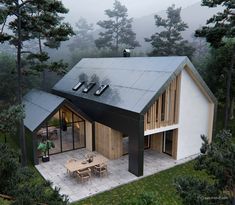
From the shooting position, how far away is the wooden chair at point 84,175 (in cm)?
1200

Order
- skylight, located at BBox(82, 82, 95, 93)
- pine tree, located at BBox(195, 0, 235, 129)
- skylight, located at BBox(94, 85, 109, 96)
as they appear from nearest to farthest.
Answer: pine tree, located at BBox(195, 0, 235, 129) < skylight, located at BBox(94, 85, 109, 96) < skylight, located at BBox(82, 82, 95, 93)

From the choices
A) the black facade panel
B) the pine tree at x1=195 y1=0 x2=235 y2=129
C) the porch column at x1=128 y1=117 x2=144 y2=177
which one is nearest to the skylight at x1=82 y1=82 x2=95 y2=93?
the black facade panel

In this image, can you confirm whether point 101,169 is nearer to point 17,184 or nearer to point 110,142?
point 110,142

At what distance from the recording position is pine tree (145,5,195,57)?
3294 centimetres

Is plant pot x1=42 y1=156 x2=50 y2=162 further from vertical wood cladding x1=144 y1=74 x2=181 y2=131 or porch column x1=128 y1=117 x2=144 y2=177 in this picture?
vertical wood cladding x1=144 y1=74 x2=181 y2=131

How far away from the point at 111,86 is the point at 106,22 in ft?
97.3

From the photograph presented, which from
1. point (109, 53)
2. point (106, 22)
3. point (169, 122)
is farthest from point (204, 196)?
point (106, 22)

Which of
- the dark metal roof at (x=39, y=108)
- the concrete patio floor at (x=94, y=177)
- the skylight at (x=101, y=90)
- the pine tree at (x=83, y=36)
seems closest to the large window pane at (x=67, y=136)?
the concrete patio floor at (x=94, y=177)

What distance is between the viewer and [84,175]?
12.5 meters

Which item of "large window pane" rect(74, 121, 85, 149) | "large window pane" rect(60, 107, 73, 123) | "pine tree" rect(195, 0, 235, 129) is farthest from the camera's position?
"large window pane" rect(74, 121, 85, 149)

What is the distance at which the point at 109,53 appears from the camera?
36.3 m

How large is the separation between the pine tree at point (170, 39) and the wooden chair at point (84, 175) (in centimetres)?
2374

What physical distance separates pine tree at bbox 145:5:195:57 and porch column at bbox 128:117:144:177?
74.0 ft

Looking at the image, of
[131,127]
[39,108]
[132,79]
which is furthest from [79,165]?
[132,79]
